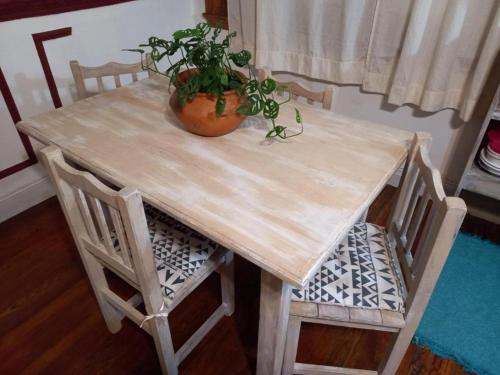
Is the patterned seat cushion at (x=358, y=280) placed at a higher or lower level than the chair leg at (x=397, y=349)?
higher

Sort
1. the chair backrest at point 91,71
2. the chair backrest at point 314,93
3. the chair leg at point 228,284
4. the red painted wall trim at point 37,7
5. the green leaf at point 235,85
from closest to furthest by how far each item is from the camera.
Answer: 1. the green leaf at point 235,85
2. the chair leg at point 228,284
3. the chair backrest at point 314,93
4. the chair backrest at point 91,71
5. the red painted wall trim at point 37,7

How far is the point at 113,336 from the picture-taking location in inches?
59.1

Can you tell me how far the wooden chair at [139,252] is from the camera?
2.88 feet

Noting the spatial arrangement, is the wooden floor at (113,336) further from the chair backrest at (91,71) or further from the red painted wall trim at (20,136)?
the chair backrest at (91,71)

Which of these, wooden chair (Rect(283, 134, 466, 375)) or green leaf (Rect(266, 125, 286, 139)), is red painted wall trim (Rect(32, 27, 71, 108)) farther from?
wooden chair (Rect(283, 134, 466, 375))

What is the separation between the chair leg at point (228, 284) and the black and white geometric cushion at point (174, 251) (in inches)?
5.2

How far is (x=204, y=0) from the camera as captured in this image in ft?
8.51

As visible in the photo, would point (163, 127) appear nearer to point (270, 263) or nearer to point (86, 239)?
point (86, 239)

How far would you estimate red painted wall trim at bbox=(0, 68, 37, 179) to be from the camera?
1824mm

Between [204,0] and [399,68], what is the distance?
4.96 ft

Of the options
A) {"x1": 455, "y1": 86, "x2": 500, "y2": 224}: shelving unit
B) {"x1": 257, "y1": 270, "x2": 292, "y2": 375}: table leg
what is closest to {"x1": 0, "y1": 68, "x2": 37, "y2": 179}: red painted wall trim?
{"x1": 257, "y1": 270, "x2": 292, "y2": 375}: table leg

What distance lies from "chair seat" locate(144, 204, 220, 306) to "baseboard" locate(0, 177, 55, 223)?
1.21 m

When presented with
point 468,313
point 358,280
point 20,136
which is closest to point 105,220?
point 358,280

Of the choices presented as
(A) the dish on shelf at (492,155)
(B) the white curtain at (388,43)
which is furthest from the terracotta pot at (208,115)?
(A) the dish on shelf at (492,155)
